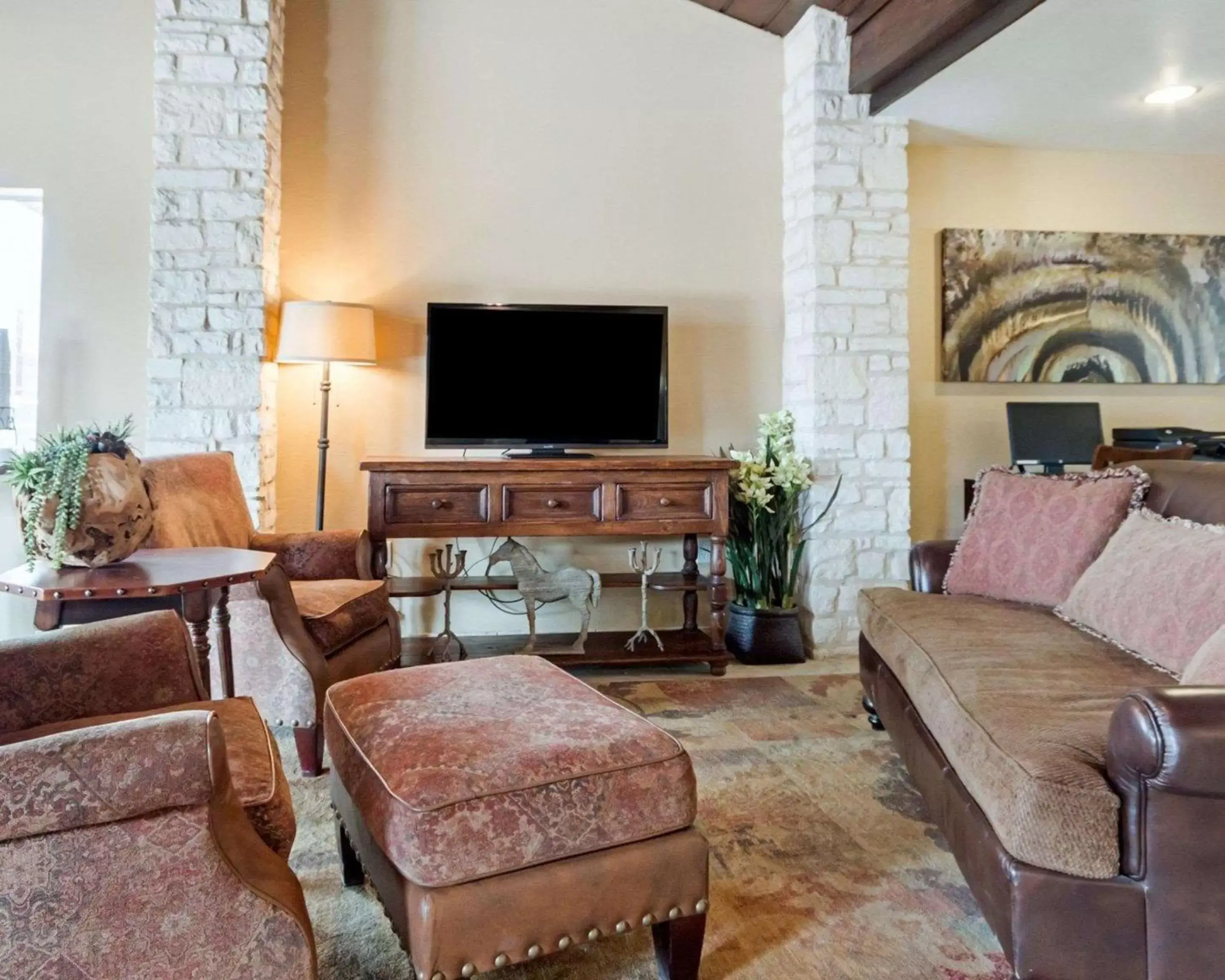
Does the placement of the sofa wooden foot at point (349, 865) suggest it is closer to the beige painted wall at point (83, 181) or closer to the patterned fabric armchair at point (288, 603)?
the patterned fabric armchair at point (288, 603)

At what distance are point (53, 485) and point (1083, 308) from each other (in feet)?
14.3

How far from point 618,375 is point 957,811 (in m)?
2.33

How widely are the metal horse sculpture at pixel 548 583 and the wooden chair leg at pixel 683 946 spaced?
194 cm

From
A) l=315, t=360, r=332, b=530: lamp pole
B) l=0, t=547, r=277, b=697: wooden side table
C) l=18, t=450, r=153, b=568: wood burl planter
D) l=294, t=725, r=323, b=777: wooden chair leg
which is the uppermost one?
l=315, t=360, r=332, b=530: lamp pole

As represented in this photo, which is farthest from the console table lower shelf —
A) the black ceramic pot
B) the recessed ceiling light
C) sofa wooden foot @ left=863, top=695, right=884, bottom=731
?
the recessed ceiling light

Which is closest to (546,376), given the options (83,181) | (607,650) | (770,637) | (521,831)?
(607,650)

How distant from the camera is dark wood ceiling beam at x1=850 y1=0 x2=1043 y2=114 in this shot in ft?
9.60

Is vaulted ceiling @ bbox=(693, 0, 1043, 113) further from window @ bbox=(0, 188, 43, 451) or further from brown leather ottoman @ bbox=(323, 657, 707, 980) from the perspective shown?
window @ bbox=(0, 188, 43, 451)

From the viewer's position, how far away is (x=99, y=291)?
356 cm

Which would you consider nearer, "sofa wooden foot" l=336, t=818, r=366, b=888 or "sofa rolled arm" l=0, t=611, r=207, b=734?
"sofa rolled arm" l=0, t=611, r=207, b=734

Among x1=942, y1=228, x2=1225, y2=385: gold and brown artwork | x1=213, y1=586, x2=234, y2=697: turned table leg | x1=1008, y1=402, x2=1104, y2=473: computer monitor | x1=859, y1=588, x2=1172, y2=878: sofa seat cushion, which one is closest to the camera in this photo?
x1=859, y1=588, x2=1172, y2=878: sofa seat cushion

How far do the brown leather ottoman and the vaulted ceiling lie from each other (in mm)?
2713

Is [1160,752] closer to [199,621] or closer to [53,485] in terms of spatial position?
[199,621]

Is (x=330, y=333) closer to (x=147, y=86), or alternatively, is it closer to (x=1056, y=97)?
(x=147, y=86)
